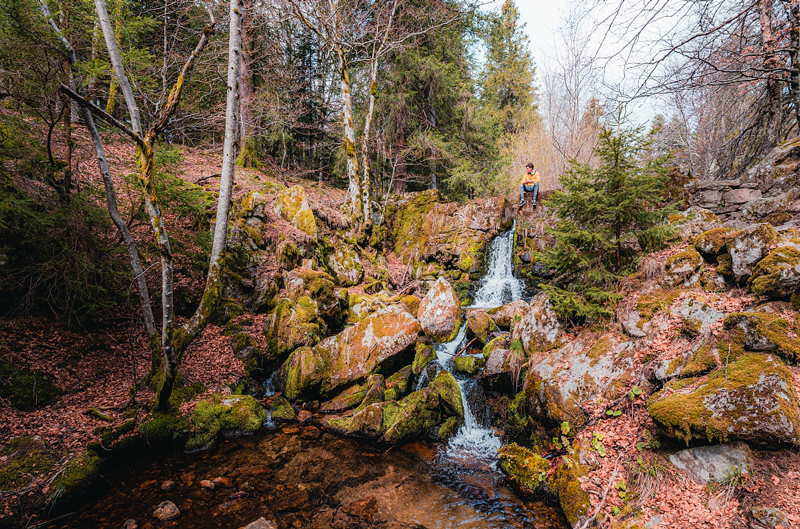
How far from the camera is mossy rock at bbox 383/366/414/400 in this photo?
6.66m

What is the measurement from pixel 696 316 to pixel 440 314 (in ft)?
18.6

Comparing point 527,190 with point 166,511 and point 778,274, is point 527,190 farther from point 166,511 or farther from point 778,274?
point 166,511

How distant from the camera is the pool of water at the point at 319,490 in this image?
3.98 metres

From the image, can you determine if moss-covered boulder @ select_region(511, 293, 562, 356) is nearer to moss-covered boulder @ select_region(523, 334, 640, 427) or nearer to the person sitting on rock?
moss-covered boulder @ select_region(523, 334, 640, 427)

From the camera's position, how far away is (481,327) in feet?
27.0

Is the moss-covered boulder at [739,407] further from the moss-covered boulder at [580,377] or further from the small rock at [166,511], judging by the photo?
the small rock at [166,511]

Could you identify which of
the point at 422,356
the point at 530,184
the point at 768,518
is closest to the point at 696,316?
the point at 768,518

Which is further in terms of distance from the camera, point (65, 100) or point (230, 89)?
point (230, 89)

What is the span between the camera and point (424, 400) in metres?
6.05

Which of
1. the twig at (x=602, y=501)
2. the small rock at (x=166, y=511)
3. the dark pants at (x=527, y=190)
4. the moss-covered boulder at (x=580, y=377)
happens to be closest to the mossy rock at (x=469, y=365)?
the moss-covered boulder at (x=580, y=377)

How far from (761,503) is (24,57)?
1067cm

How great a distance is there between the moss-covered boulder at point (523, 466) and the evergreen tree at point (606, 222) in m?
2.47

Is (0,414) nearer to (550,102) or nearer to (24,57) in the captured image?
(24,57)

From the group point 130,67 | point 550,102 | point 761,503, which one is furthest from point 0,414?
point 550,102
